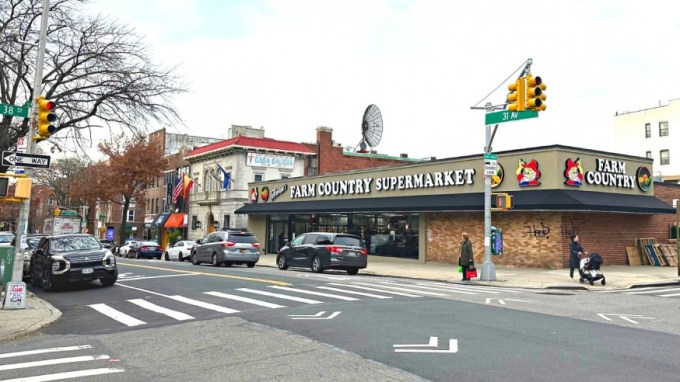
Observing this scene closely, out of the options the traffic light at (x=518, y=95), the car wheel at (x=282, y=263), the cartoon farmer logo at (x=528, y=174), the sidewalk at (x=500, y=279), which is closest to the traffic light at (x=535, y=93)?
the traffic light at (x=518, y=95)

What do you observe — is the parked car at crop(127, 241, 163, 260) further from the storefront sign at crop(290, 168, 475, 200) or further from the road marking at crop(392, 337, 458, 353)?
the road marking at crop(392, 337, 458, 353)

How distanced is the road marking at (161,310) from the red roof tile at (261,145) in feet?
111

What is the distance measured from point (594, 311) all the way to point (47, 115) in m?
13.0

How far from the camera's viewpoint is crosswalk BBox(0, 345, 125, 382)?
663cm

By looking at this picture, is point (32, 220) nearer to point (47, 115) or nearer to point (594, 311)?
point (47, 115)

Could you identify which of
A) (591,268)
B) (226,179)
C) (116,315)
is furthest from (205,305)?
(226,179)

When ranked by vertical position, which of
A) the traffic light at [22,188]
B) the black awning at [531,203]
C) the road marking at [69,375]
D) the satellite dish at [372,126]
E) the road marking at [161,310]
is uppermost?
the satellite dish at [372,126]

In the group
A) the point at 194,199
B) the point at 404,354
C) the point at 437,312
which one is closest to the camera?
the point at 404,354

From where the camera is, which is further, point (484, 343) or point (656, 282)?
point (656, 282)

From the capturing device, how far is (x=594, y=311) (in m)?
11.4

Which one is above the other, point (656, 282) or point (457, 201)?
point (457, 201)

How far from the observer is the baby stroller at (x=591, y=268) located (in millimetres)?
17891

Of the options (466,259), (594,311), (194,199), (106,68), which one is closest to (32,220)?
(194,199)

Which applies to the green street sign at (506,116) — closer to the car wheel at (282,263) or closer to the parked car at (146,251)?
the car wheel at (282,263)
